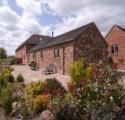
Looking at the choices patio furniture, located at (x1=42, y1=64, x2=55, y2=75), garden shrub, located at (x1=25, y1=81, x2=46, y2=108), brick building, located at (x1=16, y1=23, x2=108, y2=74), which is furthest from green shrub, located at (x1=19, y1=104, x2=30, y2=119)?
patio furniture, located at (x1=42, y1=64, x2=55, y2=75)

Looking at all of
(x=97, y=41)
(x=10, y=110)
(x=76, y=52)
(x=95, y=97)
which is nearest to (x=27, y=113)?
(x=10, y=110)

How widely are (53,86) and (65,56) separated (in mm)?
19269

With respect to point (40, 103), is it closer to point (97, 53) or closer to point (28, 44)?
point (97, 53)

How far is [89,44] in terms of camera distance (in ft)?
106

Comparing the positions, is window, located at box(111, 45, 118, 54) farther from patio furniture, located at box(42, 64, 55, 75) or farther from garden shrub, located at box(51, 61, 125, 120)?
garden shrub, located at box(51, 61, 125, 120)

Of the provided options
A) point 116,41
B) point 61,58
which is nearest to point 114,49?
point 116,41

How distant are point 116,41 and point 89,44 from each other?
10443 millimetres

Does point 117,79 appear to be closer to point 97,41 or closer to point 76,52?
point 76,52

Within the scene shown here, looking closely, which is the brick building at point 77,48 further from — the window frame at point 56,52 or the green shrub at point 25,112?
the green shrub at point 25,112

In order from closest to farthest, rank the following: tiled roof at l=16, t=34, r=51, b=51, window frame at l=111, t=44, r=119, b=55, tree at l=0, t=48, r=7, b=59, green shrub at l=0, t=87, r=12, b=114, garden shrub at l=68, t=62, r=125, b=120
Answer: garden shrub at l=68, t=62, r=125, b=120 → green shrub at l=0, t=87, r=12, b=114 → window frame at l=111, t=44, r=119, b=55 → tiled roof at l=16, t=34, r=51, b=51 → tree at l=0, t=48, r=7, b=59

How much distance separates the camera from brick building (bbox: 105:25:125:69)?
39.7 m

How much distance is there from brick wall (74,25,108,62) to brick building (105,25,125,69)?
19.9ft

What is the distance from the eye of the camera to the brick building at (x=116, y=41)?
3969cm

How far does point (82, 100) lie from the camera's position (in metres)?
9.30
